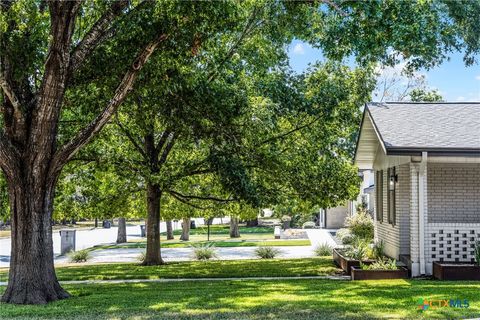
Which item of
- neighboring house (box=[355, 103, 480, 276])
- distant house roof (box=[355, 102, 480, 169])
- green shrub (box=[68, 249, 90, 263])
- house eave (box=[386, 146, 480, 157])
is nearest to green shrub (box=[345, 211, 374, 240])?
neighboring house (box=[355, 103, 480, 276])

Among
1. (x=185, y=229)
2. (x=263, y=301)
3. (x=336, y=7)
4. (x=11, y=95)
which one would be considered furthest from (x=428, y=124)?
(x=185, y=229)

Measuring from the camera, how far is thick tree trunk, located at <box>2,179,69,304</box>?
9.88 metres

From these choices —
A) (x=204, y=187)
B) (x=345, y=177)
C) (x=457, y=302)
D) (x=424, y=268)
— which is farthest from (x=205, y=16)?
(x=204, y=187)

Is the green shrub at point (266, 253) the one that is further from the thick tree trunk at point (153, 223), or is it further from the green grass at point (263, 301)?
the green grass at point (263, 301)

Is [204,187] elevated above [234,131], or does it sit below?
below

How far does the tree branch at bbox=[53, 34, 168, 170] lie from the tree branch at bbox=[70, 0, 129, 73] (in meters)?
0.83

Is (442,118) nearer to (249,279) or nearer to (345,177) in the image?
(345,177)

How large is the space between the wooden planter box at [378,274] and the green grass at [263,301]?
54 centimetres

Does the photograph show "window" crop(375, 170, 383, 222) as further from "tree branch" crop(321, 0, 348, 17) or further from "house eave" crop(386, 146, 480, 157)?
"tree branch" crop(321, 0, 348, 17)

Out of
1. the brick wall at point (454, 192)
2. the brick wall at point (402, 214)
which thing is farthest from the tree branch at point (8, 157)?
the brick wall at point (454, 192)

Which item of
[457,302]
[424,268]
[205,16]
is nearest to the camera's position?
[457,302]

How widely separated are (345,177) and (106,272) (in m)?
7.60

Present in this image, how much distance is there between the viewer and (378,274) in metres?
12.3

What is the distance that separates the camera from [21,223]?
9.95 metres
